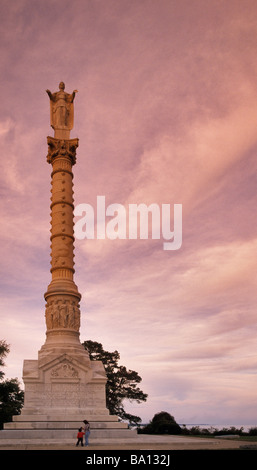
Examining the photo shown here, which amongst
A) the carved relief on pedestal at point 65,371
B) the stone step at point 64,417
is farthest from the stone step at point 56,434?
the carved relief on pedestal at point 65,371

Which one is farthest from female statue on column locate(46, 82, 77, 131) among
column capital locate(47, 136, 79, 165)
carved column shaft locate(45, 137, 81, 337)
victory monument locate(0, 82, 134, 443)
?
carved column shaft locate(45, 137, 81, 337)

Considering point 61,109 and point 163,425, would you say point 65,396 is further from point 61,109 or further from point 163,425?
point 61,109

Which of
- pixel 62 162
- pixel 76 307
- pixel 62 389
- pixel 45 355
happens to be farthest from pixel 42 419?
pixel 62 162

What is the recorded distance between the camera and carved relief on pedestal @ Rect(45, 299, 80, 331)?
27.6m

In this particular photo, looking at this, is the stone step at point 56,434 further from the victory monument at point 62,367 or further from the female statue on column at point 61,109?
the female statue on column at point 61,109

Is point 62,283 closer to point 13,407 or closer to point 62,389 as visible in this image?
point 62,389

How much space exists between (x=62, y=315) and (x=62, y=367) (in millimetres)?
3401

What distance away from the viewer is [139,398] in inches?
1596

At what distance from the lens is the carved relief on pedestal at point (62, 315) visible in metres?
27.6

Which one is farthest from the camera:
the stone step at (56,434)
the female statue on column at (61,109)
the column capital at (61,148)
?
the female statue on column at (61,109)

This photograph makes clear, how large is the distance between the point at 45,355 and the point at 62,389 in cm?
235

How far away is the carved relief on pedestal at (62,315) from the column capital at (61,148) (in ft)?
36.3

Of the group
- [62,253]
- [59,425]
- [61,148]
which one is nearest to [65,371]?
[59,425]

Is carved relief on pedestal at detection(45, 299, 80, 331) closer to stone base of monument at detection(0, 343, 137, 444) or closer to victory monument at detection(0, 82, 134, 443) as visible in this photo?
victory monument at detection(0, 82, 134, 443)
